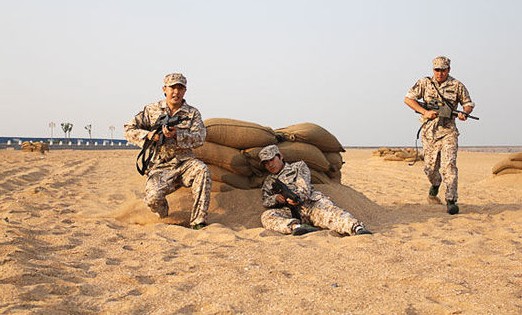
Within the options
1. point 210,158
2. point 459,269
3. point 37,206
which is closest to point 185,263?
point 459,269

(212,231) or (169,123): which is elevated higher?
(169,123)

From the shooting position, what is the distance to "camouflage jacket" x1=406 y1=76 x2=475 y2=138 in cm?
637

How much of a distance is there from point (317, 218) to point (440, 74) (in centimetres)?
283

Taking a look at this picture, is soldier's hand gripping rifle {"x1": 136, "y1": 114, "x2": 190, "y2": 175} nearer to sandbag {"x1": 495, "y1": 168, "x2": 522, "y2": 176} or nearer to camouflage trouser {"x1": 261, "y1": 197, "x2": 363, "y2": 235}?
camouflage trouser {"x1": 261, "y1": 197, "x2": 363, "y2": 235}

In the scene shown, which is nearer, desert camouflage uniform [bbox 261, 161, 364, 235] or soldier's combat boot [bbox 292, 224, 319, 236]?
soldier's combat boot [bbox 292, 224, 319, 236]

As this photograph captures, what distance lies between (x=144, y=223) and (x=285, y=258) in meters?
2.22

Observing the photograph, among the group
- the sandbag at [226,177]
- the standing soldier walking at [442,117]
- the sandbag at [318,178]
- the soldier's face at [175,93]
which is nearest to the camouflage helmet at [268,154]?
the sandbag at [226,177]

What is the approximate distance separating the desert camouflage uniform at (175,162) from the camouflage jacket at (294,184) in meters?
0.62

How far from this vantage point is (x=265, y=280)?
296 centimetres

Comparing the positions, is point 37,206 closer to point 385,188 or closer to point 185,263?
point 185,263

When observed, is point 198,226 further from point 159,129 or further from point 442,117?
point 442,117

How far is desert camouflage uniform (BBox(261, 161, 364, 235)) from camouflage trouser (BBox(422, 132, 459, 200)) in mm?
2039

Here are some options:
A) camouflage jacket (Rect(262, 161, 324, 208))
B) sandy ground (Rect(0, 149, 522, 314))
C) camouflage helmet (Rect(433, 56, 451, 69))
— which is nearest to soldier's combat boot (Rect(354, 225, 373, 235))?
sandy ground (Rect(0, 149, 522, 314))

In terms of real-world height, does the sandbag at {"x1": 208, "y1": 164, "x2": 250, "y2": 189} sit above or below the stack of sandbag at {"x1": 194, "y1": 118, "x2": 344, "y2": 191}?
below
